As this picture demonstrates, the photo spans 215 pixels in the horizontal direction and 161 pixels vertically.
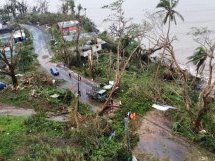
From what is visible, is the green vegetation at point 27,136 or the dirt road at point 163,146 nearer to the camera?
the green vegetation at point 27,136

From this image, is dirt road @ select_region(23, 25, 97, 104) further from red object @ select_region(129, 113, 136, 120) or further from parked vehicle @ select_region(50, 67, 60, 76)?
red object @ select_region(129, 113, 136, 120)

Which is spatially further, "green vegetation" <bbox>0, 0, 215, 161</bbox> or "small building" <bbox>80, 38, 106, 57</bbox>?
"small building" <bbox>80, 38, 106, 57</bbox>

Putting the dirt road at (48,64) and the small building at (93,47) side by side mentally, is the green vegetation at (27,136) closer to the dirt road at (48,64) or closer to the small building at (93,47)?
the dirt road at (48,64)

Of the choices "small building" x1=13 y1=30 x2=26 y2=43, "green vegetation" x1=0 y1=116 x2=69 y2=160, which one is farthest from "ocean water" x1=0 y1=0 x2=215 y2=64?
"green vegetation" x1=0 y1=116 x2=69 y2=160

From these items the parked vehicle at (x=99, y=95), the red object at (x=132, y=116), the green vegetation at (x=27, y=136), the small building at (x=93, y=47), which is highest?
the small building at (x=93, y=47)

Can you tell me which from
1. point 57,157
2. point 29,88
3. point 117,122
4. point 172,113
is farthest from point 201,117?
point 29,88

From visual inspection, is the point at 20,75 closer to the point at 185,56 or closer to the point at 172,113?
the point at 172,113

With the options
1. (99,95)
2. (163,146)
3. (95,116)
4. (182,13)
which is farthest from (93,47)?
(182,13)

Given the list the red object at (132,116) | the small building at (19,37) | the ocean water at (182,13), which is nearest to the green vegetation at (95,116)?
the red object at (132,116)

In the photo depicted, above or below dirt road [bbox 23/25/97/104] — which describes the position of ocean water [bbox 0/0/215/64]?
above

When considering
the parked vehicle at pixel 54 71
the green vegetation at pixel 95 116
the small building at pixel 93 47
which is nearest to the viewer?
the green vegetation at pixel 95 116

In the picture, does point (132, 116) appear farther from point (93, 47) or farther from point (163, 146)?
point (93, 47)
